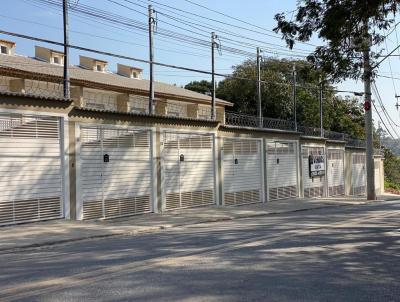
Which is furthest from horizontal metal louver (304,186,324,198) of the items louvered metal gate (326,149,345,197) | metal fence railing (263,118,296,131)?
metal fence railing (263,118,296,131)

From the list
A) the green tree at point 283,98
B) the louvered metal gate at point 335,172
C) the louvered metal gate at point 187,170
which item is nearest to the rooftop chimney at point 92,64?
the green tree at point 283,98

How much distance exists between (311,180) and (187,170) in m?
12.3

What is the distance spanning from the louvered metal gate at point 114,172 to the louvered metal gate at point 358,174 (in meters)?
22.5

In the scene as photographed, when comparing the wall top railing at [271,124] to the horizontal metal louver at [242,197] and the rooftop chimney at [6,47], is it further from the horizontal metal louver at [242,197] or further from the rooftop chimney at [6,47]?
the rooftop chimney at [6,47]

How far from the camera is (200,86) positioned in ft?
193

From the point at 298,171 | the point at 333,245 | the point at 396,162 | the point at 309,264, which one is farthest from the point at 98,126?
the point at 396,162

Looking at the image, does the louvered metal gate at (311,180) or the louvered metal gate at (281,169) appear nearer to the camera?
the louvered metal gate at (281,169)

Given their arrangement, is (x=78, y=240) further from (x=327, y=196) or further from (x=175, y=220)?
(x=327, y=196)

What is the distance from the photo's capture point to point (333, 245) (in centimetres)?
1123

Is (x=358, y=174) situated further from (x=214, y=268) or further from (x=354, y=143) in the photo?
(x=214, y=268)

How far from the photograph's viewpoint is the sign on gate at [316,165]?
105ft

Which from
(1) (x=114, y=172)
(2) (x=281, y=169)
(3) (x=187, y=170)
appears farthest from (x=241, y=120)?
(1) (x=114, y=172)

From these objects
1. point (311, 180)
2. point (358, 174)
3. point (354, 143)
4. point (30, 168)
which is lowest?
point (311, 180)

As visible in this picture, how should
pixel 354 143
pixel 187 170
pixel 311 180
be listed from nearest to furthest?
pixel 187 170
pixel 311 180
pixel 354 143
